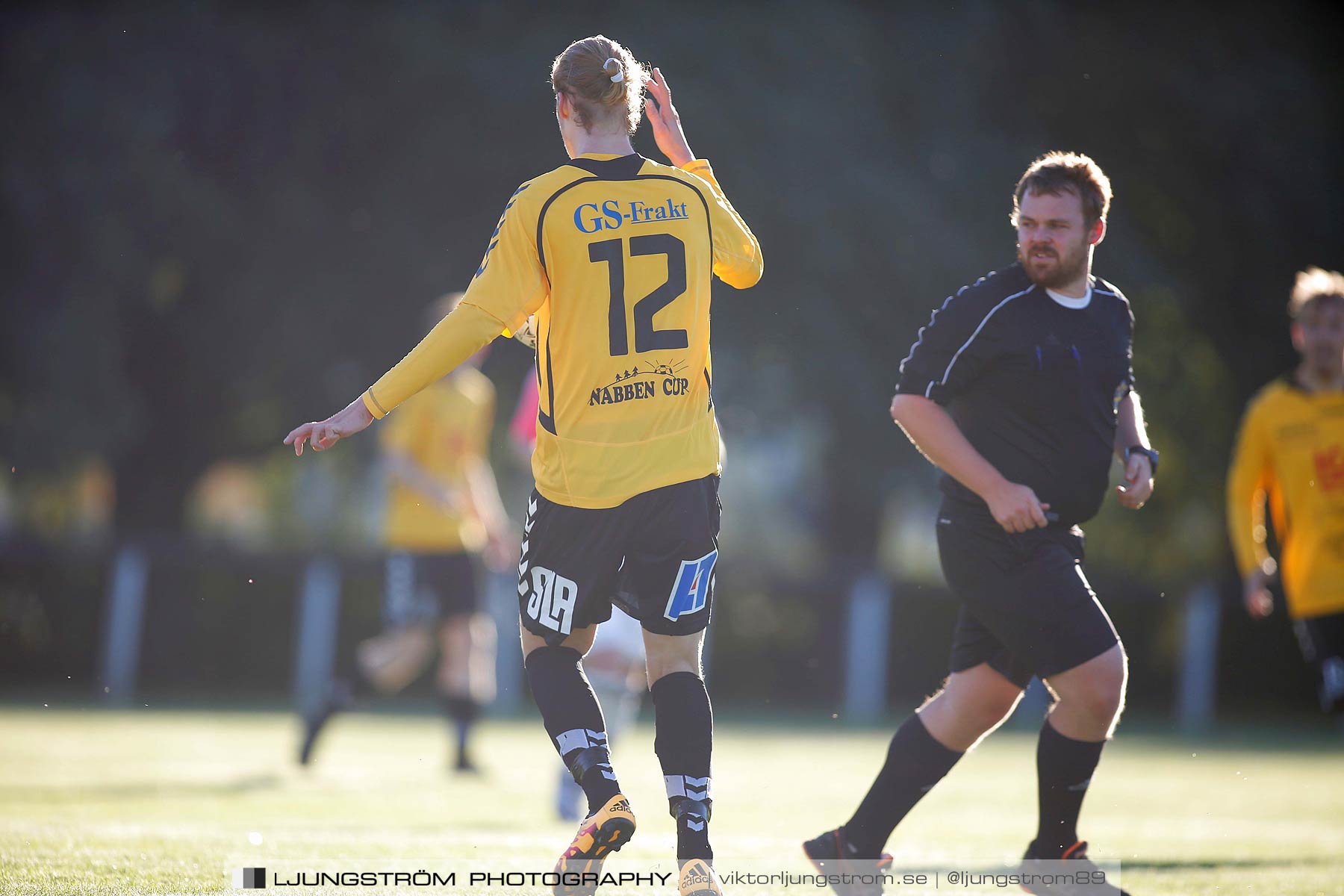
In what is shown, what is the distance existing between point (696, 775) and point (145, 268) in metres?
11.9

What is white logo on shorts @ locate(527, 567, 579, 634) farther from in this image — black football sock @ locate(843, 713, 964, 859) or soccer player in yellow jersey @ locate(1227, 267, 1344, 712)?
soccer player in yellow jersey @ locate(1227, 267, 1344, 712)

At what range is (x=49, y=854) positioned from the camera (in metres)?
4.77

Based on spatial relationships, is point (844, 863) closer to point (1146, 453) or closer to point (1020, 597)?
point (1020, 597)

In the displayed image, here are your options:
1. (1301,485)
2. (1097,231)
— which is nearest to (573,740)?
(1097,231)

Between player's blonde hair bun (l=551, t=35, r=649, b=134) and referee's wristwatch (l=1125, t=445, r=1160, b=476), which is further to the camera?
referee's wristwatch (l=1125, t=445, r=1160, b=476)

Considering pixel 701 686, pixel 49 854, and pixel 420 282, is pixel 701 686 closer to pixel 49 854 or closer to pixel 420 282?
pixel 49 854

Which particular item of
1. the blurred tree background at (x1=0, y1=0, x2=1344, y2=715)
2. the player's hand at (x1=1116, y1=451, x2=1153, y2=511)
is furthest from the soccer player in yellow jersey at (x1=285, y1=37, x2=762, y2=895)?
the blurred tree background at (x1=0, y1=0, x2=1344, y2=715)

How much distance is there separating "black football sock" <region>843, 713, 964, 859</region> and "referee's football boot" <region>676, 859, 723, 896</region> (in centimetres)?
84

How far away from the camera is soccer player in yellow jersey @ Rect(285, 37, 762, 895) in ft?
13.1

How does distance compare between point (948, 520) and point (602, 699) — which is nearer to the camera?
point (948, 520)

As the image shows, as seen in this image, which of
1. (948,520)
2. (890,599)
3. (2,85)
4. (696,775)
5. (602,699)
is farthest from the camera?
(890,599)

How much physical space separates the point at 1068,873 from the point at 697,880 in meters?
1.18

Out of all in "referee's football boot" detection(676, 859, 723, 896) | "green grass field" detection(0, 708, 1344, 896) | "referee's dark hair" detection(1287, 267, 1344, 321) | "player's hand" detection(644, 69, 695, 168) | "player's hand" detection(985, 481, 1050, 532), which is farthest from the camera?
"referee's dark hair" detection(1287, 267, 1344, 321)

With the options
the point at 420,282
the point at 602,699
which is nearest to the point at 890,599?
the point at 420,282
